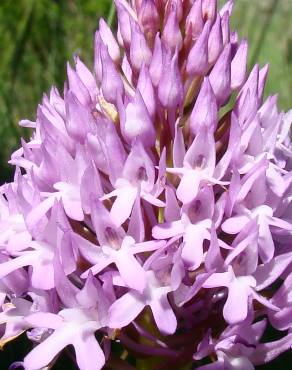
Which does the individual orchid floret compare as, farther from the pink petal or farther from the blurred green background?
the blurred green background

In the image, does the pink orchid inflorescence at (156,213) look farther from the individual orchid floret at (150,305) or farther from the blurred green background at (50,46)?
the blurred green background at (50,46)

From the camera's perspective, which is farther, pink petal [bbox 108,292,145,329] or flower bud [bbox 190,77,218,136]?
flower bud [bbox 190,77,218,136]

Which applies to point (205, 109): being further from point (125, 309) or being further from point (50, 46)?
point (50, 46)

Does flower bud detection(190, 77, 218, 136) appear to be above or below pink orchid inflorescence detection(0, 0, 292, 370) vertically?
above

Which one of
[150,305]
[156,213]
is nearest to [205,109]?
[156,213]

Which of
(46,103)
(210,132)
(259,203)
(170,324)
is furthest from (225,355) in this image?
(46,103)

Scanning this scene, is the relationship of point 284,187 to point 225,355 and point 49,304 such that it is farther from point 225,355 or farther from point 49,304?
point 49,304

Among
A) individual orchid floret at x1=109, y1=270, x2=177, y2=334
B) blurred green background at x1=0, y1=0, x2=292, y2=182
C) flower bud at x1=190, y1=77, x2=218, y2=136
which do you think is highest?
flower bud at x1=190, y1=77, x2=218, y2=136

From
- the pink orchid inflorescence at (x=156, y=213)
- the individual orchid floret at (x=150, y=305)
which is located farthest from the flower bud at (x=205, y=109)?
the individual orchid floret at (x=150, y=305)

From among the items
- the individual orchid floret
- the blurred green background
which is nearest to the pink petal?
the individual orchid floret
